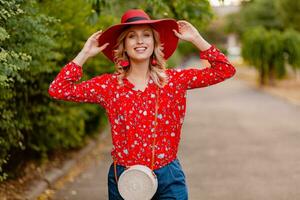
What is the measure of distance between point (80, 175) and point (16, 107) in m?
1.99

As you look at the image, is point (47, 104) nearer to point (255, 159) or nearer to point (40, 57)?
point (40, 57)

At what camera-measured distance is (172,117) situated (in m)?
3.49

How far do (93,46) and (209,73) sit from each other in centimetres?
76

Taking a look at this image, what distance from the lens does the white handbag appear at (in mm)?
3260

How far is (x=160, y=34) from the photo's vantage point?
371cm

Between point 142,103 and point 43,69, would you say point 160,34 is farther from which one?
point 43,69

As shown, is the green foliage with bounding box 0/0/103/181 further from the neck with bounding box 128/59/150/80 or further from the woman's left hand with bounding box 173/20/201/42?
the woman's left hand with bounding box 173/20/201/42

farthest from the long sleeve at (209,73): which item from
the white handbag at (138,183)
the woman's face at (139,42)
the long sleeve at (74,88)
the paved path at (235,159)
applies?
the paved path at (235,159)

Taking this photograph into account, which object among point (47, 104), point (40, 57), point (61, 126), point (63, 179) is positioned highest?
point (40, 57)

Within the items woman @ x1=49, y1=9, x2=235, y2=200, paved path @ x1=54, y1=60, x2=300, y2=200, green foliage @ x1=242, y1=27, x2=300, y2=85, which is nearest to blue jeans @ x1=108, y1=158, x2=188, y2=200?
woman @ x1=49, y1=9, x2=235, y2=200

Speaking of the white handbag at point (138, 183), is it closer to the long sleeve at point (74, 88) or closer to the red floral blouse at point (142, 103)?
the red floral blouse at point (142, 103)

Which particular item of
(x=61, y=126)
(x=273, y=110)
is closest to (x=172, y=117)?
(x=61, y=126)

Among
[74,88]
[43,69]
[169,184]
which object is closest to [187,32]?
[74,88]

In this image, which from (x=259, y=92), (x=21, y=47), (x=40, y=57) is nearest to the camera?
(x=21, y=47)
